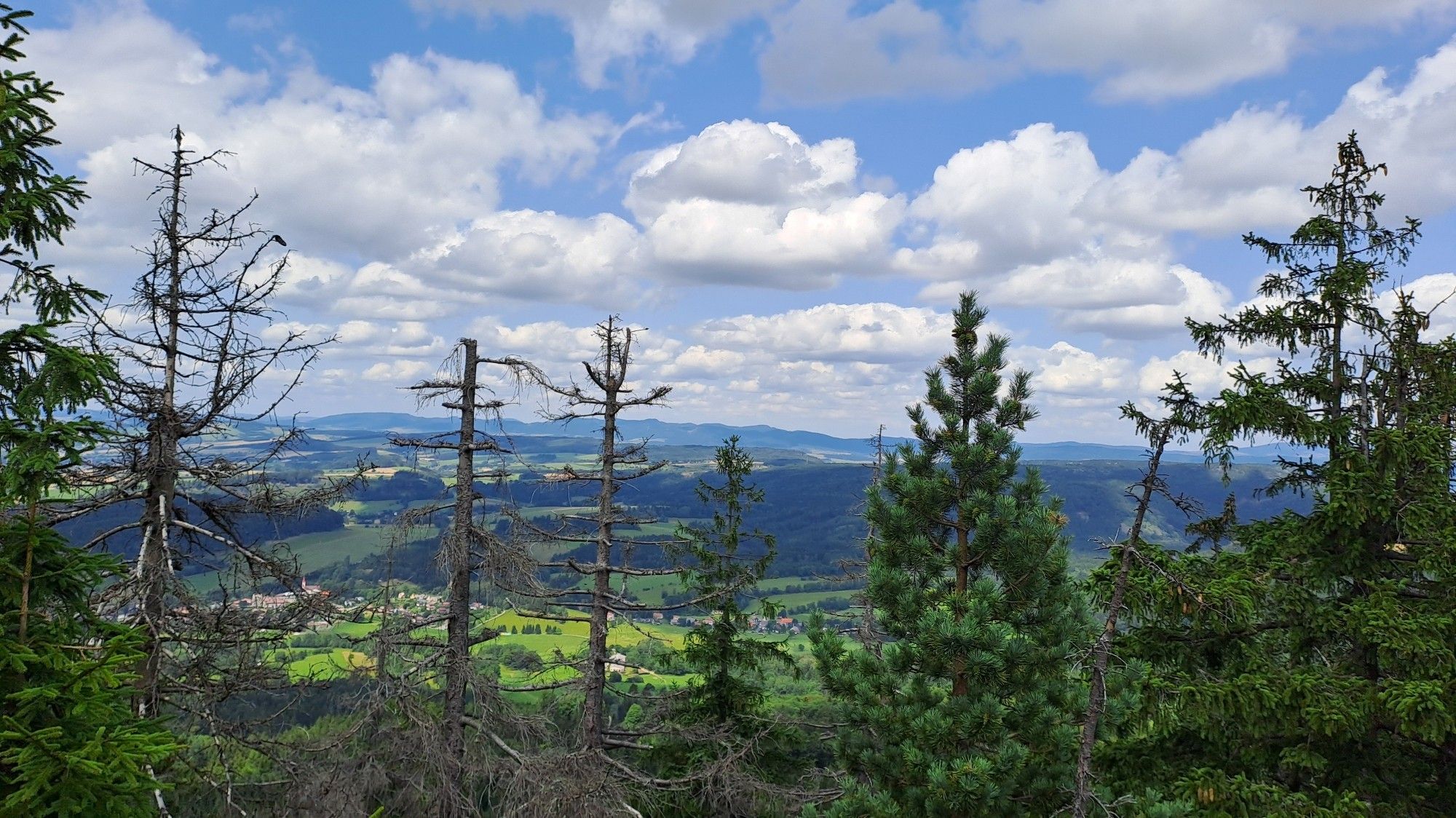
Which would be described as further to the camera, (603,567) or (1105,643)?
(603,567)

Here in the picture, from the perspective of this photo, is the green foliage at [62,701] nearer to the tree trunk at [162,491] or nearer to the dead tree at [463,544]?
the tree trunk at [162,491]

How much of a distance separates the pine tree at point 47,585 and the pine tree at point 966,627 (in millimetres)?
8438

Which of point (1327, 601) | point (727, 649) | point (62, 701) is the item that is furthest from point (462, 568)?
point (1327, 601)

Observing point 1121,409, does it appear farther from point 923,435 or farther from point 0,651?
point 0,651

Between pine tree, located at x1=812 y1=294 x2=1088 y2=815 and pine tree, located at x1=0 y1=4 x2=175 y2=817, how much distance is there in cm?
844

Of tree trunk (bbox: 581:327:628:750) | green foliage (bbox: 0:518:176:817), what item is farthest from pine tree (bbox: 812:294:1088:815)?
green foliage (bbox: 0:518:176:817)

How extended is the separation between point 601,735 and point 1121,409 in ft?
43.3

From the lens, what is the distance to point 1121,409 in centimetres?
897

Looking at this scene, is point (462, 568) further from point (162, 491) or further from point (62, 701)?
point (62, 701)

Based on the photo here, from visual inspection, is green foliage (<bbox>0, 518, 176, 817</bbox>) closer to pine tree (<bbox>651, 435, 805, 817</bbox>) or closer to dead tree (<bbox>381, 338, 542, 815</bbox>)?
dead tree (<bbox>381, 338, 542, 815</bbox>)

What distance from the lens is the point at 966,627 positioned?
9.70m

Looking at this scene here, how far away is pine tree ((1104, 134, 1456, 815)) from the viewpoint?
7934 millimetres

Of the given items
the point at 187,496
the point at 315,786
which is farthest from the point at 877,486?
the point at 187,496

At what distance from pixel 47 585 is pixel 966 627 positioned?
31.0ft
